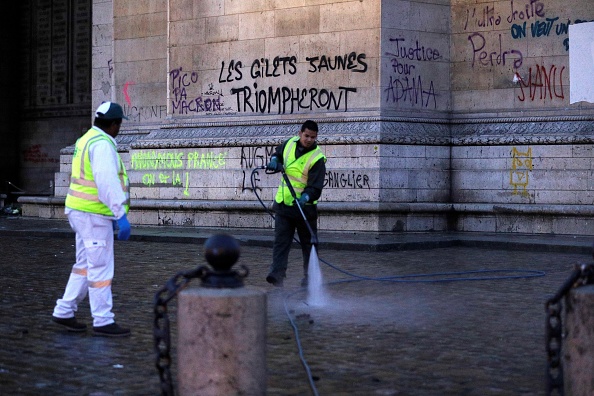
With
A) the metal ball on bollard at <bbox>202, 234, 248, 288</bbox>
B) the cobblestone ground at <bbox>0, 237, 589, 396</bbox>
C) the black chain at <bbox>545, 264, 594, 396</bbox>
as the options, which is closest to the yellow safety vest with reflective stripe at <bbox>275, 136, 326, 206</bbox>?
the cobblestone ground at <bbox>0, 237, 589, 396</bbox>

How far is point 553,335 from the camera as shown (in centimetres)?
523

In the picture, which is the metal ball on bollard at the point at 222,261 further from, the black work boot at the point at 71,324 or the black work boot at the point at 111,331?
the black work boot at the point at 71,324

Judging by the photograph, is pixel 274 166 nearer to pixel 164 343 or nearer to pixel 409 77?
pixel 164 343

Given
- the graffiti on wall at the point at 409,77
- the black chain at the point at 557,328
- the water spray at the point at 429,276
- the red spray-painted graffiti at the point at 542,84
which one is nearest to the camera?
the black chain at the point at 557,328

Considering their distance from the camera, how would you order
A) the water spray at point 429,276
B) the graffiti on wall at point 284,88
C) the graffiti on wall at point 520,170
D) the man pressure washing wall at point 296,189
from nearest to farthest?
the water spray at point 429,276
the man pressure washing wall at point 296,189
the graffiti on wall at point 520,170
the graffiti on wall at point 284,88

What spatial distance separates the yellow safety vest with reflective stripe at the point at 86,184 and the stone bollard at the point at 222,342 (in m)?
2.85

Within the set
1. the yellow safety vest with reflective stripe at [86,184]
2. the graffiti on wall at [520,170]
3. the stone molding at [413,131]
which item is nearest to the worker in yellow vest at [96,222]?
the yellow safety vest with reflective stripe at [86,184]

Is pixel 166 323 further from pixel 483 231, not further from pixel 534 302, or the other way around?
pixel 483 231

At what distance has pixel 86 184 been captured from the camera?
7.99m

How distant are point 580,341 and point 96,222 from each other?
156 inches

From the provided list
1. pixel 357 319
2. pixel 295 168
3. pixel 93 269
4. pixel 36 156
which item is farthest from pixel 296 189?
pixel 36 156

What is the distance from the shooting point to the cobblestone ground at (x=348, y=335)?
245 inches

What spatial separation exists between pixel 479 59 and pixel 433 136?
156cm

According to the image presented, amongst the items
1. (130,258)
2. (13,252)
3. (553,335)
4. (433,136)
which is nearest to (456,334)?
(553,335)
